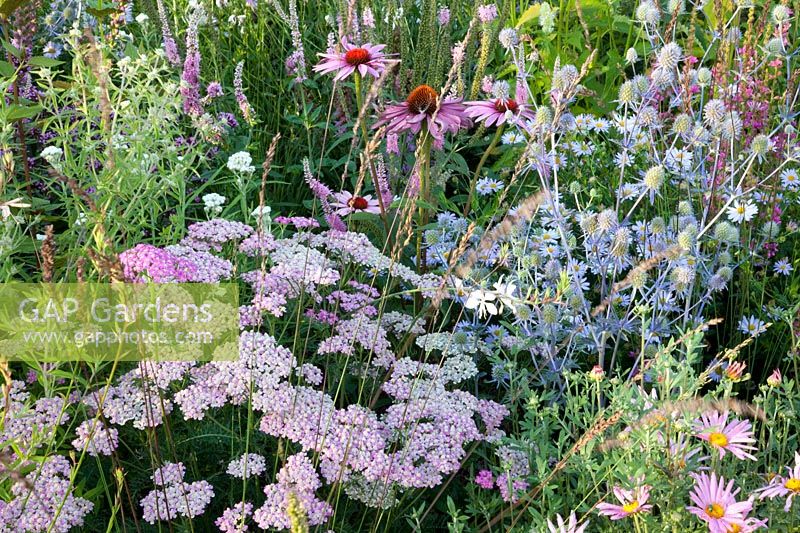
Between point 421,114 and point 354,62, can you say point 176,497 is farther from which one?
point 354,62

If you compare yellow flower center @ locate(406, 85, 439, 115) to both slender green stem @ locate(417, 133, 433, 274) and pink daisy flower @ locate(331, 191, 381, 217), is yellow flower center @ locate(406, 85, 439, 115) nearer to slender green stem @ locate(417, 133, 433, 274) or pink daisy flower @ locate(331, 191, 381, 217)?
slender green stem @ locate(417, 133, 433, 274)

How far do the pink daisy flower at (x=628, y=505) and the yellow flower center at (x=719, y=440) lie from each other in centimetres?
16

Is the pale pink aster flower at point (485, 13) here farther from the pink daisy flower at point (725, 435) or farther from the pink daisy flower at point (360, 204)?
the pink daisy flower at point (725, 435)

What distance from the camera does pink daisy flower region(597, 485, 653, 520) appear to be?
1682 mm

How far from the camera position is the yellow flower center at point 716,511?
1.72 m

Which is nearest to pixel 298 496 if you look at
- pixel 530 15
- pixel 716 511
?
pixel 716 511

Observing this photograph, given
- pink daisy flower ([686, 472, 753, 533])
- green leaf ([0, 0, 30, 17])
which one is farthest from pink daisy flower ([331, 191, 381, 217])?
pink daisy flower ([686, 472, 753, 533])

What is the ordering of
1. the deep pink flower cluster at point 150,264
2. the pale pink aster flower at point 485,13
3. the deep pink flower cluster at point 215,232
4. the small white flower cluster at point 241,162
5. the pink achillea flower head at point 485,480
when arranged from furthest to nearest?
the pale pink aster flower at point 485,13 → the small white flower cluster at point 241,162 → the deep pink flower cluster at point 215,232 → the pink achillea flower head at point 485,480 → the deep pink flower cluster at point 150,264

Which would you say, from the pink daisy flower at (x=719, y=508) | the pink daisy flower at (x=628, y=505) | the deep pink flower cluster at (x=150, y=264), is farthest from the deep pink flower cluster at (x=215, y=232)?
the pink daisy flower at (x=719, y=508)

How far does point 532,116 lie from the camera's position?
3.09m

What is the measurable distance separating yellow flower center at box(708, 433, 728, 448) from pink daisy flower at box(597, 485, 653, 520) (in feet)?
0.54

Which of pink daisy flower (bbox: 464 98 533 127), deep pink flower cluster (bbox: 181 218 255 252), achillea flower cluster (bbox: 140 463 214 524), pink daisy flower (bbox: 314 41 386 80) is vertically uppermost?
pink daisy flower (bbox: 314 41 386 80)

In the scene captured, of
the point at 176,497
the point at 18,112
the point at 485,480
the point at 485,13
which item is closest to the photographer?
the point at 176,497

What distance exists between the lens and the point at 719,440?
1.82 m
